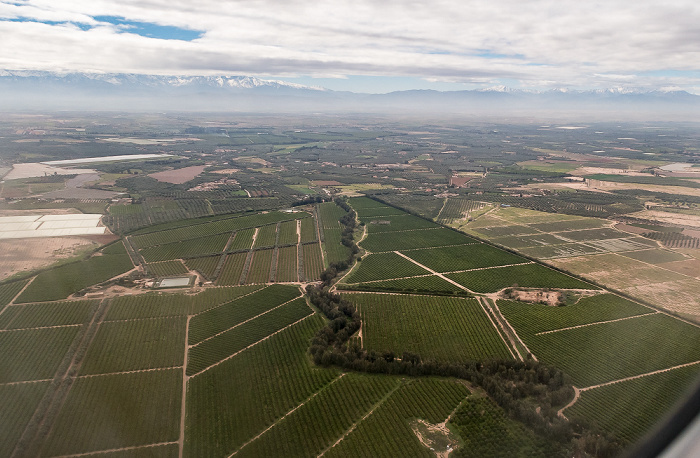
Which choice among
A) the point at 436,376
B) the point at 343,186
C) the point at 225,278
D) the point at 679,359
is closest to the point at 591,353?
the point at 679,359

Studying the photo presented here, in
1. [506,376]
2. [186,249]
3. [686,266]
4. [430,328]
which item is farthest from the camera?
[186,249]

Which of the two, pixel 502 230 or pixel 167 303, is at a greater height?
pixel 502 230

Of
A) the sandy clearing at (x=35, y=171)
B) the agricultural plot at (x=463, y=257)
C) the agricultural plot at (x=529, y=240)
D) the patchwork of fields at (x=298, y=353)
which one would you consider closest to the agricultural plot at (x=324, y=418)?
the patchwork of fields at (x=298, y=353)

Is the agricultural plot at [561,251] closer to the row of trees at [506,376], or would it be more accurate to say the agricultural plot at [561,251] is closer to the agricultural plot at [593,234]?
the agricultural plot at [593,234]

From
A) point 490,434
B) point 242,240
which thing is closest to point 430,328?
point 490,434

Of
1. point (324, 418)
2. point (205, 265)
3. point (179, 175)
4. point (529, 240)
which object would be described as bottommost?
point (179, 175)

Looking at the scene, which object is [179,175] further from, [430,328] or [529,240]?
[430,328]
